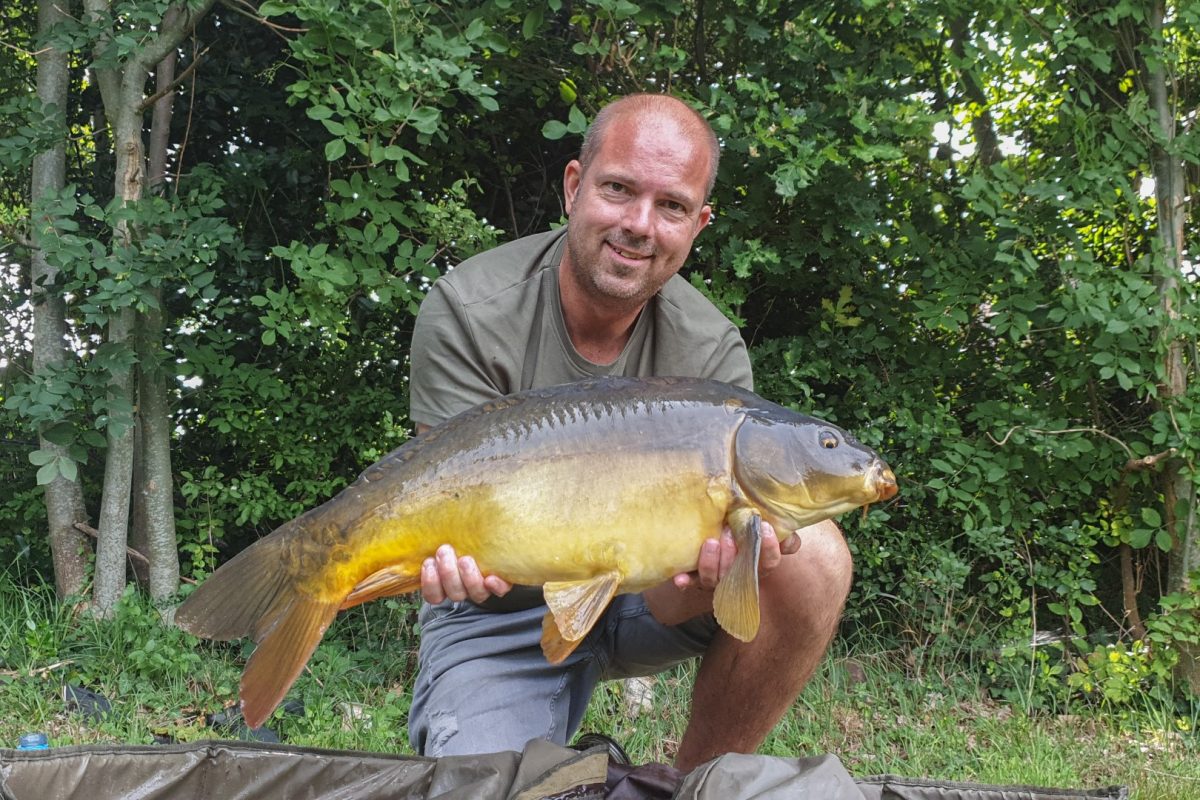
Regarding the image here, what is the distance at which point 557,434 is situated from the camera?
1.54 meters

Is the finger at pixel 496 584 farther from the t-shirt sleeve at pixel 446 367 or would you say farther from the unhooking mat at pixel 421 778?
the t-shirt sleeve at pixel 446 367

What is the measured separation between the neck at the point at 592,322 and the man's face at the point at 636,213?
23 millimetres

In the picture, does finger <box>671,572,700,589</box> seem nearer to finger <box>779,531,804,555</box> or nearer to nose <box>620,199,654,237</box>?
finger <box>779,531,804,555</box>

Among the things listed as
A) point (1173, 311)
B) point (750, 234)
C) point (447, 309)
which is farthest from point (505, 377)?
point (1173, 311)

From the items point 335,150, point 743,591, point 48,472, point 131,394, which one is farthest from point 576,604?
point 131,394

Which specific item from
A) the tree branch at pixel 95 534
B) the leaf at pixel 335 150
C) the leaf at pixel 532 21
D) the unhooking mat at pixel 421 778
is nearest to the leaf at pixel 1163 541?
the unhooking mat at pixel 421 778

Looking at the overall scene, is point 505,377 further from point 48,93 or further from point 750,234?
point 48,93

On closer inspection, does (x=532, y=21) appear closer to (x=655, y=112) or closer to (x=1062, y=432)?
(x=655, y=112)

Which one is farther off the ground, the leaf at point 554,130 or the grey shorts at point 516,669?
the leaf at point 554,130

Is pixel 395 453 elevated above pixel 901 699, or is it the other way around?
pixel 395 453

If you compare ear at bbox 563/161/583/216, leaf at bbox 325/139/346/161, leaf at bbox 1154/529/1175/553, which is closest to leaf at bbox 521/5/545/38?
leaf at bbox 325/139/346/161

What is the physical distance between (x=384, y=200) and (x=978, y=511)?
185 cm

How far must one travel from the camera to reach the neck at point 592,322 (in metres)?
1.99

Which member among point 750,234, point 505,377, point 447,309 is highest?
point 750,234
